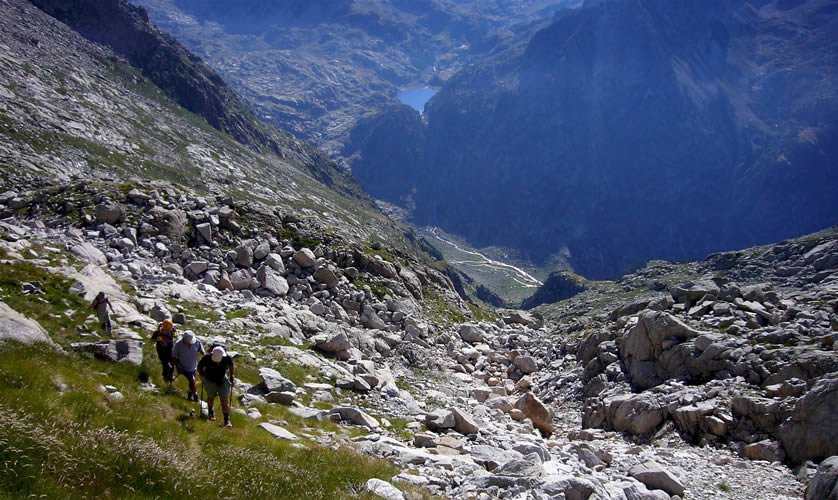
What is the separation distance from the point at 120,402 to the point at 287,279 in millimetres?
30903

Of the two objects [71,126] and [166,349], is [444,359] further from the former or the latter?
[71,126]

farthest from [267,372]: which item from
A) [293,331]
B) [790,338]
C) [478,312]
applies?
[478,312]

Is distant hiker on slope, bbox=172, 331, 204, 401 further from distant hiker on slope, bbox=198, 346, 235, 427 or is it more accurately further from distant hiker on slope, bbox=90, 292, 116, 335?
distant hiker on slope, bbox=90, 292, 116, 335

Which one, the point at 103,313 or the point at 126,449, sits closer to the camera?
the point at 126,449

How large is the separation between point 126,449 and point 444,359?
114 feet

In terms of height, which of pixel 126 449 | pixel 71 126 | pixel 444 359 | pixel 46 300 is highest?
pixel 71 126

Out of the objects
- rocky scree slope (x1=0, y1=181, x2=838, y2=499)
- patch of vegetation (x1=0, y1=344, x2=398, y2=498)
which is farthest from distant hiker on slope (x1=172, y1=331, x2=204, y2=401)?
rocky scree slope (x1=0, y1=181, x2=838, y2=499)

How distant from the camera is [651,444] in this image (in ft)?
82.4

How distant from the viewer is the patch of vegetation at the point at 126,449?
8.95 metres

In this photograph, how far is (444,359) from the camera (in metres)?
43.4

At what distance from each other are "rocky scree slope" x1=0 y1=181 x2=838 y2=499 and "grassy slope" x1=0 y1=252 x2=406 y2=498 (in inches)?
76.4

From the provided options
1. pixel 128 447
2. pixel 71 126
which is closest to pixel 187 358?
pixel 128 447

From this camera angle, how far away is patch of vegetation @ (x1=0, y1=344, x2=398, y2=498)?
8.95 meters

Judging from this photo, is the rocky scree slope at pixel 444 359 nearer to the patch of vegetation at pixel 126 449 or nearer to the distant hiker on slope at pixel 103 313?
the distant hiker on slope at pixel 103 313
